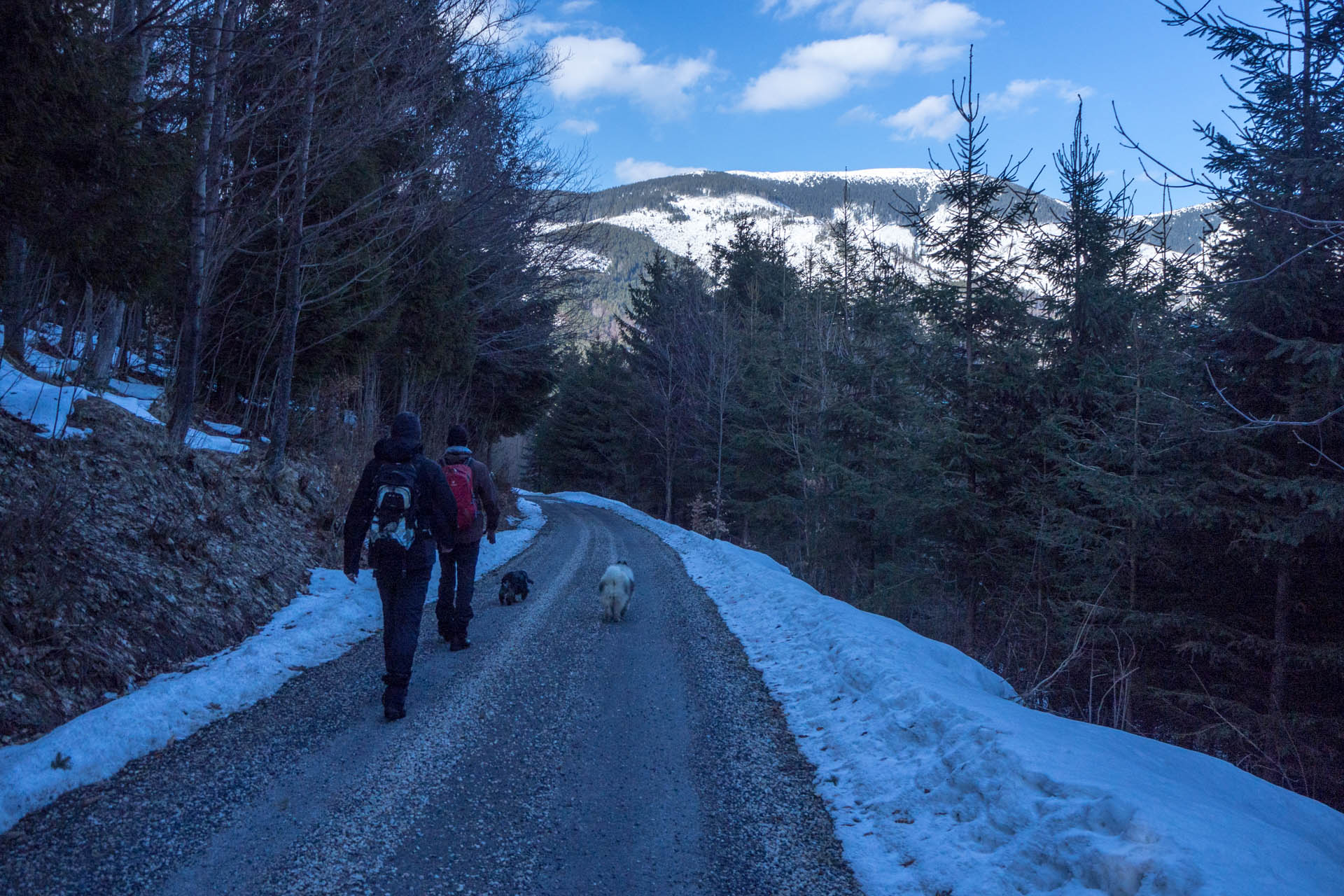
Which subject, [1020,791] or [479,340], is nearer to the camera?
[1020,791]

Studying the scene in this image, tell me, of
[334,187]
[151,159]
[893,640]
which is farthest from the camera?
[334,187]

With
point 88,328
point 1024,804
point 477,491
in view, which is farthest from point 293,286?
point 1024,804

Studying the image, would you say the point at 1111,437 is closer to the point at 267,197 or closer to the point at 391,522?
the point at 391,522

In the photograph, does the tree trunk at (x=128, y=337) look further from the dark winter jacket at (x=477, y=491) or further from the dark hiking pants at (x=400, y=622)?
the dark hiking pants at (x=400, y=622)

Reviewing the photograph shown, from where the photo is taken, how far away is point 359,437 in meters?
15.1

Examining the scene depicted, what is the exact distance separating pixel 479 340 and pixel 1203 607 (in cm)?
1900

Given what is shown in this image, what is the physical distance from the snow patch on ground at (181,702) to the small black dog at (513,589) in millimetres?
1685

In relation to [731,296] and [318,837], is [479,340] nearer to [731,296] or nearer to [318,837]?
[731,296]

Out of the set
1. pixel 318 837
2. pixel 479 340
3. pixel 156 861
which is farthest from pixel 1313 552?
pixel 479 340

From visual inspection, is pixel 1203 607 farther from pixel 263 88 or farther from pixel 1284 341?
pixel 263 88

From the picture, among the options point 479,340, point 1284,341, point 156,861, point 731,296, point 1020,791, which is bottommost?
point 156,861

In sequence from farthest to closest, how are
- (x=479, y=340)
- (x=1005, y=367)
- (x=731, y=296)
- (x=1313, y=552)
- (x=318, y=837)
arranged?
(x=731, y=296), (x=479, y=340), (x=1005, y=367), (x=1313, y=552), (x=318, y=837)

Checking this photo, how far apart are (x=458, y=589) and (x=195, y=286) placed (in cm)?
559

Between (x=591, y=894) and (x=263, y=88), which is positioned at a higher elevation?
(x=263, y=88)
